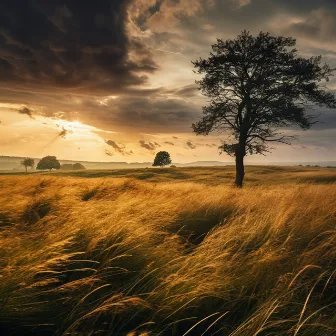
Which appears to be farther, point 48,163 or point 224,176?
point 48,163

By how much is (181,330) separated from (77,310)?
913 millimetres

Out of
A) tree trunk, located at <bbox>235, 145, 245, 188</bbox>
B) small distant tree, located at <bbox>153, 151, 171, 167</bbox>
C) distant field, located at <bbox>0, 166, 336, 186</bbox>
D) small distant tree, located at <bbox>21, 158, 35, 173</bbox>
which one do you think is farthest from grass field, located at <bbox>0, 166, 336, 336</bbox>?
small distant tree, located at <bbox>21, 158, 35, 173</bbox>

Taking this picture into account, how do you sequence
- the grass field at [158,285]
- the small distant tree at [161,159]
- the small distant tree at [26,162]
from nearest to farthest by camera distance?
1. the grass field at [158,285]
2. the small distant tree at [161,159]
3. the small distant tree at [26,162]

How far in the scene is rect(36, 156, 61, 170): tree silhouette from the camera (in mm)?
113250

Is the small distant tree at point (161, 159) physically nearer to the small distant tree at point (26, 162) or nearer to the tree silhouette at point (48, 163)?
the tree silhouette at point (48, 163)

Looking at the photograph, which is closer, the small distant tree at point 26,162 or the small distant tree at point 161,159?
the small distant tree at point 161,159

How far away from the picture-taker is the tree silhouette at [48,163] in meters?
113

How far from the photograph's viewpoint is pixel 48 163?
114625 mm

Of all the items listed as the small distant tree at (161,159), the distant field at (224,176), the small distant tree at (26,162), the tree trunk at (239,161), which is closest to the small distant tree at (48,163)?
the small distant tree at (26,162)

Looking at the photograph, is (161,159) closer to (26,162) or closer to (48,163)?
(48,163)

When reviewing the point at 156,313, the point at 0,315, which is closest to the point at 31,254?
the point at 0,315

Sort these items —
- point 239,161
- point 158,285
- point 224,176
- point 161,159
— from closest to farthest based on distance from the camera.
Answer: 1. point 158,285
2. point 239,161
3. point 224,176
4. point 161,159

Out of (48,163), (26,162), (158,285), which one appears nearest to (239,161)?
(158,285)

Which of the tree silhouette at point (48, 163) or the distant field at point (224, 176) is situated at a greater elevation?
the tree silhouette at point (48, 163)
